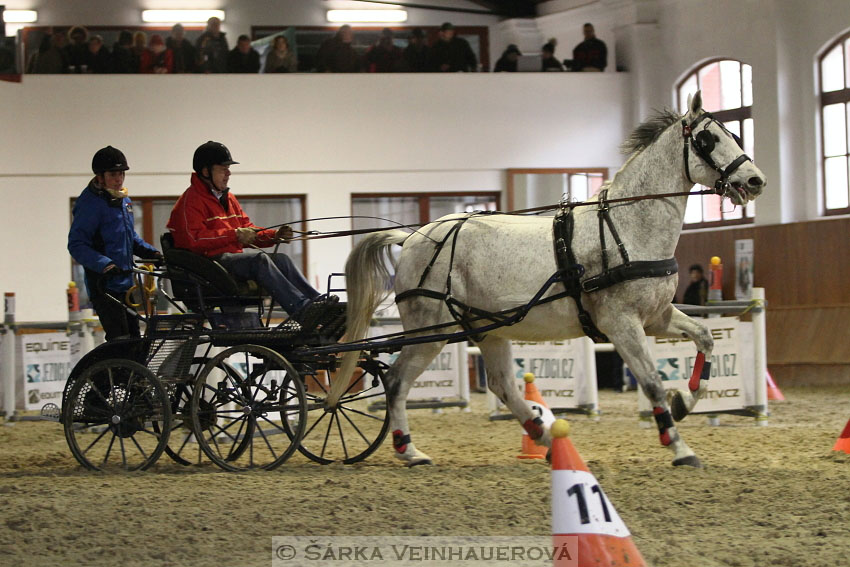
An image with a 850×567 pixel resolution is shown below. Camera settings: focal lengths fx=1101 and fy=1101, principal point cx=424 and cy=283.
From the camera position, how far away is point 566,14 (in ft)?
57.7

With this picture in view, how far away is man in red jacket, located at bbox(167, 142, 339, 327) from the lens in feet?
20.7

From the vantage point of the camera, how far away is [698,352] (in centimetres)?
627

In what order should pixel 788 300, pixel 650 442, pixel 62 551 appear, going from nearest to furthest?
pixel 62 551 < pixel 650 442 < pixel 788 300

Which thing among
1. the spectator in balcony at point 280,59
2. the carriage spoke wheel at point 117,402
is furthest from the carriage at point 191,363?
the spectator in balcony at point 280,59

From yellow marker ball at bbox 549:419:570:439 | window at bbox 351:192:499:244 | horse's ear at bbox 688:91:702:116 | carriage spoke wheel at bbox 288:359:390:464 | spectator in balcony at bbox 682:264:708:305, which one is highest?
window at bbox 351:192:499:244

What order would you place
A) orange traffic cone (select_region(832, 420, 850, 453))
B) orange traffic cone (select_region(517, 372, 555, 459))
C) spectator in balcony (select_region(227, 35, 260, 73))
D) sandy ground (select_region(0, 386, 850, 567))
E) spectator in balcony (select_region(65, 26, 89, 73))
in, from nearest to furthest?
1. sandy ground (select_region(0, 386, 850, 567))
2. orange traffic cone (select_region(832, 420, 850, 453))
3. orange traffic cone (select_region(517, 372, 555, 459))
4. spectator in balcony (select_region(65, 26, 89, 73))
5. spectator in balcony (select_region(227, 35, 260, 73))

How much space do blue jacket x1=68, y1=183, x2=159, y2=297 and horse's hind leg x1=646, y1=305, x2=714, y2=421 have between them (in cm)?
324

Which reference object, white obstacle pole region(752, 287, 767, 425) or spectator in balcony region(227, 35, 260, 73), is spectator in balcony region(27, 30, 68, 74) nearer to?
spectator in balcony region(227, 35, 260, 73)

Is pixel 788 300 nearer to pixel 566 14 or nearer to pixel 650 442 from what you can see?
pixel 566 14

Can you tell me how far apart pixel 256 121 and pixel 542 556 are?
12.1 m

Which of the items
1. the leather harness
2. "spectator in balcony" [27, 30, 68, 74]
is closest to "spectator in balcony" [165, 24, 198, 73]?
"spectator in balcony" [27, 30, 68, 74]

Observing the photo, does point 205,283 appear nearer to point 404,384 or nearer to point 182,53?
point 404,384

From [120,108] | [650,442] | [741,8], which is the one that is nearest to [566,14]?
[741,8]

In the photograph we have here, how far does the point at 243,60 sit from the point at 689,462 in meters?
11.1
